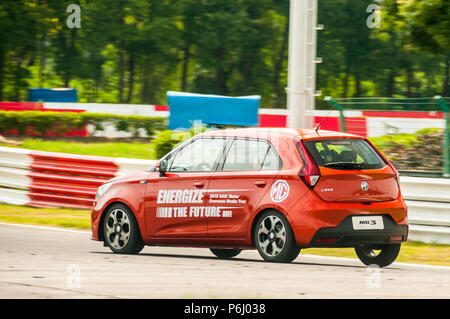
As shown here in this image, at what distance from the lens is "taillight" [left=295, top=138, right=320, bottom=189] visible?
8.69 m

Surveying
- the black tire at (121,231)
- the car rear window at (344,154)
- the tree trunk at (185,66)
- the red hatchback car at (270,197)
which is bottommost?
the black tire at (121,231)

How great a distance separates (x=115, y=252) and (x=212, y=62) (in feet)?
133

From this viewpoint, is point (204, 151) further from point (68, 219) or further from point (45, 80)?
point (45, 80)

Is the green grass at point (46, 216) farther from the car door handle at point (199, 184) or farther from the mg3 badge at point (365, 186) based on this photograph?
the mg3 badge at point (365, 186)

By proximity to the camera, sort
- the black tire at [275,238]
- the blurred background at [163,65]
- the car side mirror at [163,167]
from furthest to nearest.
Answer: the blurred background at [163,65], the car side mirror at [163,167], the black tire at [275,238]

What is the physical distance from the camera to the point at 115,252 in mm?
10359

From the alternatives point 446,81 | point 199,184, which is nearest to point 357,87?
point 446,81

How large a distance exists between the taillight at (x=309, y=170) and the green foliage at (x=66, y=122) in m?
21.0

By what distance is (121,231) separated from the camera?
10359 mm

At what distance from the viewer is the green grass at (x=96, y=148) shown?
23703 millimetres

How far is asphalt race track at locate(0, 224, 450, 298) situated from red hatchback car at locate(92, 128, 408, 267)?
274mm

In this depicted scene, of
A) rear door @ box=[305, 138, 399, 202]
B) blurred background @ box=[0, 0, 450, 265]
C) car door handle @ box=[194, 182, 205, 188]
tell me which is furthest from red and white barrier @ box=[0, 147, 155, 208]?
blurred background @ box=[0, 0, 450, 265]

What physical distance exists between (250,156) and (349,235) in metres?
1.38

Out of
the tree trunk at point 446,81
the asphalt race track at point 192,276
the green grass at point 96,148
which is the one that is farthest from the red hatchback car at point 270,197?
the tree trunk at point 446,81
